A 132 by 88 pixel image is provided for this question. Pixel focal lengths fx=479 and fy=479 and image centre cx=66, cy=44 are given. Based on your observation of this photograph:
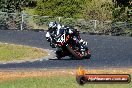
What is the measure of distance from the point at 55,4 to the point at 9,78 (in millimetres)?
30673

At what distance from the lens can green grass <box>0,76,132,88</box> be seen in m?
15.6

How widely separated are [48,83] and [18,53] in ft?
39.5

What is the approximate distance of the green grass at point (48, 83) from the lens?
15.6 metres

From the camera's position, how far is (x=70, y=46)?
24.1 metres

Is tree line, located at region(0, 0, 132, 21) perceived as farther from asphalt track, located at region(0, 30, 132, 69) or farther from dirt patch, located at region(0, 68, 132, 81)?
dirt patch, located at region(0, 68, 132, 81)

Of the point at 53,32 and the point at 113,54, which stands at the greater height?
the point at 53,32

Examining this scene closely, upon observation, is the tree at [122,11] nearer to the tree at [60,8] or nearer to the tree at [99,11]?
the tree at [99,11]

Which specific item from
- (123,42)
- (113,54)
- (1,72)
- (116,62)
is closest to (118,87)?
(1,72)

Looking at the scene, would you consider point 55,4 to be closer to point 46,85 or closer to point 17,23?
point 17,23

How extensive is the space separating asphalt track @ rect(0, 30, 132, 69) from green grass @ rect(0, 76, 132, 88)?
4.24 m

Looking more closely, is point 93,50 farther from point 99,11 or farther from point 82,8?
point 82,8

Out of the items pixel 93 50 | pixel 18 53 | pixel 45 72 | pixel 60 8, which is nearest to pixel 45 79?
pixel 45 72

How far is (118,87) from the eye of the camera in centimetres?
1548

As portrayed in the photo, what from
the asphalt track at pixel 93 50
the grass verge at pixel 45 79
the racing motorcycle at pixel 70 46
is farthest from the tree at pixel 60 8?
the grass verge at pixel 45 79
